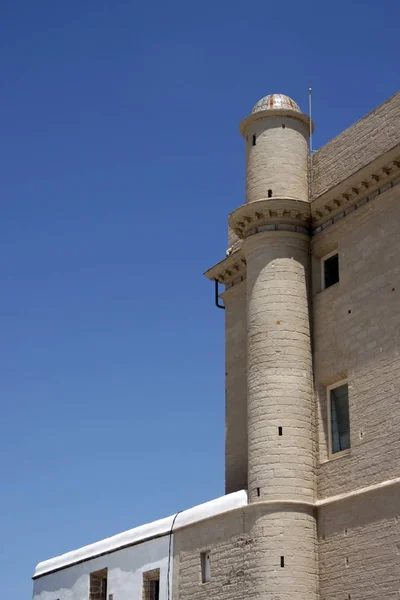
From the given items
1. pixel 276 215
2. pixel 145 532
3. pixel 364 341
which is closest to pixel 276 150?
Answer: pixel 276 215

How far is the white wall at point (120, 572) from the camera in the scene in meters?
32.4

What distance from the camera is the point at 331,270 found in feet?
103

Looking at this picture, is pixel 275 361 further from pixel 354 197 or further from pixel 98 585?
pixel 98 585

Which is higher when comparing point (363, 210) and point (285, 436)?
point (363, 210)

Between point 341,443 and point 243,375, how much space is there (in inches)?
226

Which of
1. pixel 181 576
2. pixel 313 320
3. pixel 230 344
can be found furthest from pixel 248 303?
pixel 181 576

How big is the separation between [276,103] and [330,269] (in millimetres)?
5527

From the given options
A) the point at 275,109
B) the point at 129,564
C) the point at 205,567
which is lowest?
the point at 205,567

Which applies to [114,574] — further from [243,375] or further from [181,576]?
[243,375]

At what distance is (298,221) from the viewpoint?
31656mm

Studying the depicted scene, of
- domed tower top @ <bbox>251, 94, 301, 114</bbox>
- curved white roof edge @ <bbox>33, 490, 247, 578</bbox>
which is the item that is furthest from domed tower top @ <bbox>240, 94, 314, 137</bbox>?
curved white roof edge @ <bbox>33, 490, 247, 578</bbox>

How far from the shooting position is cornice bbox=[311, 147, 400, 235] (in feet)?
94.5

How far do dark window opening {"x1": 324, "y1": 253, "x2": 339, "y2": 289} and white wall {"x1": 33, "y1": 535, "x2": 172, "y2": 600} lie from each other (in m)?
8.97

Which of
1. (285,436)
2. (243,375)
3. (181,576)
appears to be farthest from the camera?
(243,375)
